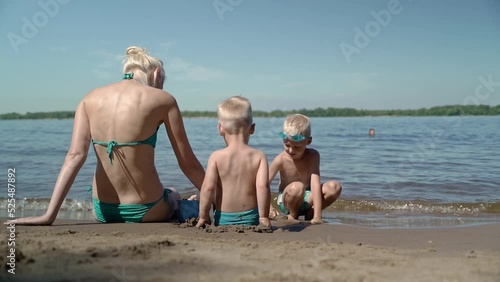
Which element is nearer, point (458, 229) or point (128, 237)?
point (128, 237)

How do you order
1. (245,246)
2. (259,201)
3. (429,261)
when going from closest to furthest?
(429,261) < (245,246) < (259,201)

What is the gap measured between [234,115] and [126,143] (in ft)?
2.96

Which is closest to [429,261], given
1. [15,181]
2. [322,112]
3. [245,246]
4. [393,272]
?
[393,272]

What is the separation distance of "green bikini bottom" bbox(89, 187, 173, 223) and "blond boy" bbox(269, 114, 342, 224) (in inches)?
49.2

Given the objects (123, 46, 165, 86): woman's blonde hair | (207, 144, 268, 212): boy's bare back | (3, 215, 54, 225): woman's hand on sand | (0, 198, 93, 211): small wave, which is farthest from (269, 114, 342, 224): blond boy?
(0, 198, 93, 211): small wave

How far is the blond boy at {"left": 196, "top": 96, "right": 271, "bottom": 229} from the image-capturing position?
12.1ft

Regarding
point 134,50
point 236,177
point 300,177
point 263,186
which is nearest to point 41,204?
point 134,50

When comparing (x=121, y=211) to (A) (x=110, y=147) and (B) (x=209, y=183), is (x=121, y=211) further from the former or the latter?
(B) (x=209, y=183)

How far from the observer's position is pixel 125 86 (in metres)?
3.84

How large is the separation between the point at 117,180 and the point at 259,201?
118cm

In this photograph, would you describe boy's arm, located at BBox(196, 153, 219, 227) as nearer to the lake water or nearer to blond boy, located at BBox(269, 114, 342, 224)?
blond boy, located at BBox(269, 114, 342, 224)

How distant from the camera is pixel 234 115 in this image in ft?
12.2

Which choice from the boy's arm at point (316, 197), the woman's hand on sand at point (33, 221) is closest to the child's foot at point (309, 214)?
the boy's arm at point (316, 197)

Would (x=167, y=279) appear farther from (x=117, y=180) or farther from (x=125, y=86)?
(x=125, y=86)
